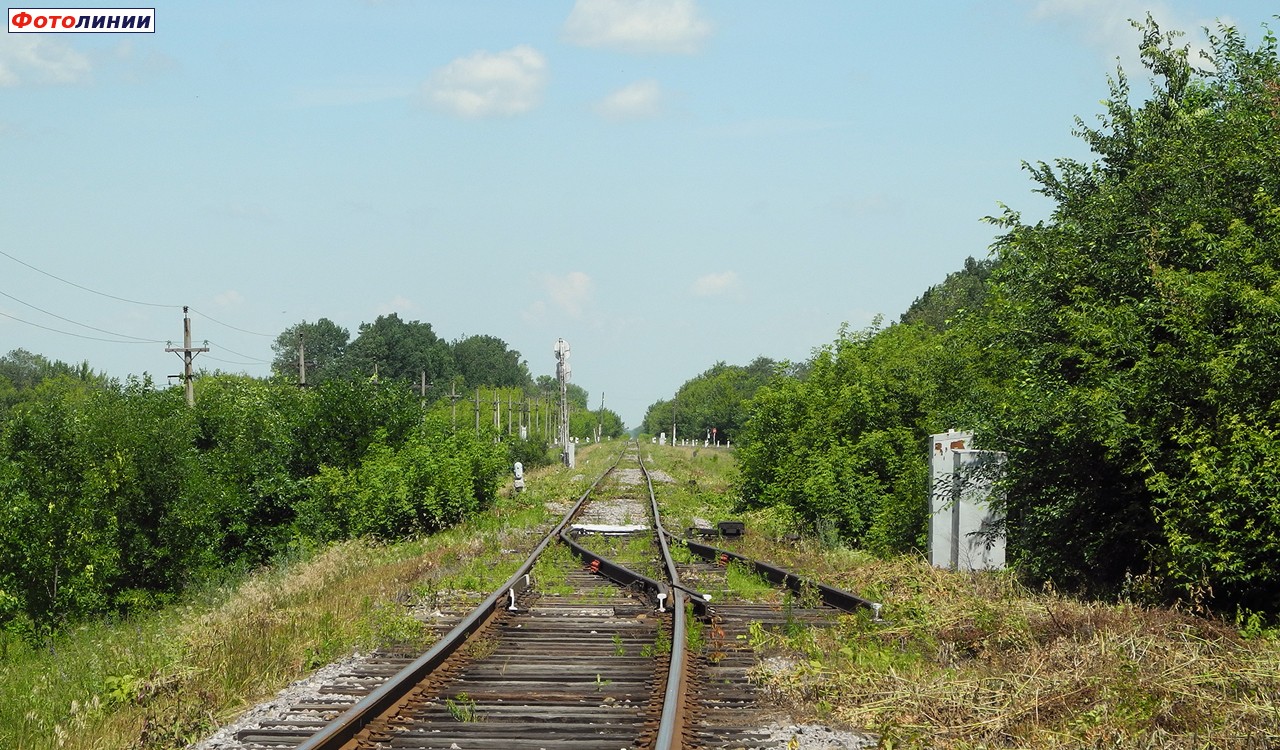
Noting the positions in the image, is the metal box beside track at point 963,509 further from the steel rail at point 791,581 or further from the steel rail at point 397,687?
the steel rail at point 397,687

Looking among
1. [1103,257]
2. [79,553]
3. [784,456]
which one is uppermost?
[1103,257]

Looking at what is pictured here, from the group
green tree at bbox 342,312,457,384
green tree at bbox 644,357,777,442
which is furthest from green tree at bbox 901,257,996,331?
green tree at bbox 342,312,457,384

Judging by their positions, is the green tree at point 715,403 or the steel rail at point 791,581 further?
the green tree at point 715,403

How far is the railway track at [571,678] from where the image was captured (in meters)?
6.84

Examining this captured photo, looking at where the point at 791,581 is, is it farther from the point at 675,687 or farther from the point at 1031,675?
the point at 1031,675

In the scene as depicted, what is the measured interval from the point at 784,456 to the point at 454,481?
26.1ft

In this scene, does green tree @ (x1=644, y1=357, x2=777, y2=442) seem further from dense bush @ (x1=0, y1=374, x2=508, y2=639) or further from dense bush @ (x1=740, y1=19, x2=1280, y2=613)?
dense bush @ (x1=740, y1=19, x2=1280, y2=613)

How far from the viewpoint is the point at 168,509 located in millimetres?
26234

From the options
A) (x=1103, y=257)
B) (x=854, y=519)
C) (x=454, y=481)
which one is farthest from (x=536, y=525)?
(x=1103, y=257)

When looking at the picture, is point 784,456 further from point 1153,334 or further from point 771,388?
point 1153,334

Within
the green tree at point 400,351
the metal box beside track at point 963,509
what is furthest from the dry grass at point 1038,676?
the green tree at point 400,351

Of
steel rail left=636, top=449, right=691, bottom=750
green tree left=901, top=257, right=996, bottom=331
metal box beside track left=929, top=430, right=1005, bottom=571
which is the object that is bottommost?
steel rail left=636, top=449, right=691, bottom=750

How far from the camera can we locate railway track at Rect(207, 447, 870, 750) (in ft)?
22.5

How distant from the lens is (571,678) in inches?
342
